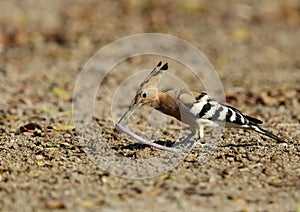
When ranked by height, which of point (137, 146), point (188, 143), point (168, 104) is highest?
point (168, 104)

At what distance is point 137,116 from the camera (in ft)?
23.3

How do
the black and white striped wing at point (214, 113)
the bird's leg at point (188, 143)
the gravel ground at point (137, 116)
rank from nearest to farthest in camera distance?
the gravel ground at point (137, 116), the black and white striped wing at point (214, 113), the bird's leg at point (188, 143)

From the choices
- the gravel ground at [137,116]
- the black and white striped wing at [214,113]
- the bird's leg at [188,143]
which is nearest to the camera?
the gravel ground at [137,116]

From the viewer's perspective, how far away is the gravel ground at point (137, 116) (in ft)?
14.5

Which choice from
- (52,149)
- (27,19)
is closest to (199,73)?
(27,19)

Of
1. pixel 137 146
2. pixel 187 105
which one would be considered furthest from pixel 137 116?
pixel 187 105

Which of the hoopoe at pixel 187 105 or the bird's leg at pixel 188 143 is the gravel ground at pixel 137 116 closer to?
the bird's leg at pixel 188 143

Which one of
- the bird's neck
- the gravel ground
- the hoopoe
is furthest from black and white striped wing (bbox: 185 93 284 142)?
the gravel ground

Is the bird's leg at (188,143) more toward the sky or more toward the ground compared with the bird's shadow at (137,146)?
more toward the sky

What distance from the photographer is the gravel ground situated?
4.43 meters

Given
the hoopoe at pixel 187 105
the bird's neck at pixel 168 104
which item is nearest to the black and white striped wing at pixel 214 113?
the hoopoe at pixel 187 105

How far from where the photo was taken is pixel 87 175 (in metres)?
4.80

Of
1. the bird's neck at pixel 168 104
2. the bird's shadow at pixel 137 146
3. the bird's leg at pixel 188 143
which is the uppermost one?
the bird's neck at pixel 168 104

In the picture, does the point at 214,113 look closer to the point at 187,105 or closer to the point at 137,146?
the point at 187,105
